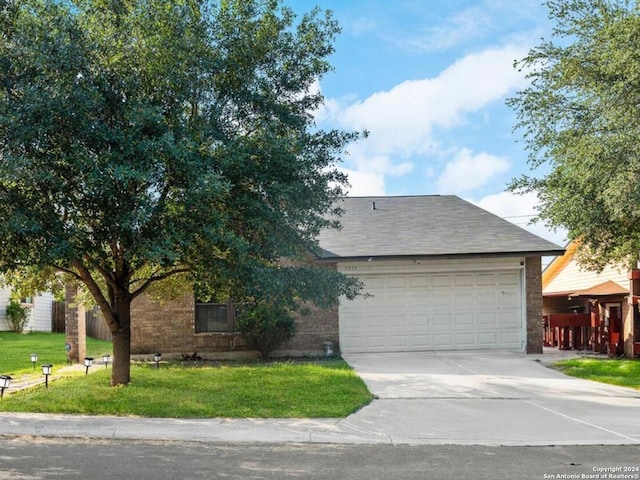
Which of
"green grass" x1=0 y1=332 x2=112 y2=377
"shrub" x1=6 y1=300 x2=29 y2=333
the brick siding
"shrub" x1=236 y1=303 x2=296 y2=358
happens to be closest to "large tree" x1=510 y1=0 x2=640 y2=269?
the brick siding

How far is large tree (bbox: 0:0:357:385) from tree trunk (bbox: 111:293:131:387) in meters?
0.78

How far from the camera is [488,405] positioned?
11.2 meters

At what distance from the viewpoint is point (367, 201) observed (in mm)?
22625

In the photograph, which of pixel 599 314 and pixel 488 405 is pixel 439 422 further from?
pixel 599 314

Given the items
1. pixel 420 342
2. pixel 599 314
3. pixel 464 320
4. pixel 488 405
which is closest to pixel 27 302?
pixel 420 342

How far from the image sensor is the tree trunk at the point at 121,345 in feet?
41.0

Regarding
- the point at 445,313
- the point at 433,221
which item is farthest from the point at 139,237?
the point at 433,221

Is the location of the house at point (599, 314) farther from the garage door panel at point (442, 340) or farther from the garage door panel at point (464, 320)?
the garage door panel at point (442, 340)

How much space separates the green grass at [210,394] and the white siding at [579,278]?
11.0 metres

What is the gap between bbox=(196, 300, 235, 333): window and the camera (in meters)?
18.3

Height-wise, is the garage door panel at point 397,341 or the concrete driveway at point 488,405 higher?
the garage door panel at point 397,341

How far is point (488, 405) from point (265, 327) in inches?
288

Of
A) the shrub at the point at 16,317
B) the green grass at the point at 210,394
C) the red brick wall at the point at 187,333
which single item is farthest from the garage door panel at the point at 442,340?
the shrub at the point at 16,317

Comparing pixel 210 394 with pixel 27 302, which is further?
pixel 27 302
